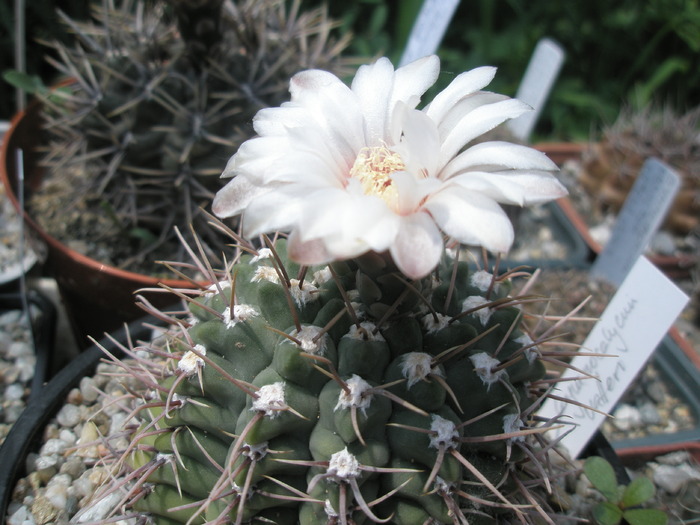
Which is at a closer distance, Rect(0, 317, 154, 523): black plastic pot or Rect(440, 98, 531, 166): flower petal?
Rect(440, 98, 531, 166): flower petal

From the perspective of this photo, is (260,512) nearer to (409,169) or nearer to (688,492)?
(409,169)

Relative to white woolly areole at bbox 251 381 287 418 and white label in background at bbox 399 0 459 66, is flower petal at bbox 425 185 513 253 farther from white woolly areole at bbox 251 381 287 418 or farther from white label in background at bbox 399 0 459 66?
white label in background at bbox 399 0 459 66

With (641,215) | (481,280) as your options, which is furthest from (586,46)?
(481,280)

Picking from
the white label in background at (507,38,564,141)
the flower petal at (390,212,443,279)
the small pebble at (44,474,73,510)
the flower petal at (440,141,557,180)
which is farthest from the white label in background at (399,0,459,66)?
the small pebble at (44,474,73,510)

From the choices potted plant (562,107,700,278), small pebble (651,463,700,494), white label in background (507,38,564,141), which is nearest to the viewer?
small pebble (651,463,700,494)

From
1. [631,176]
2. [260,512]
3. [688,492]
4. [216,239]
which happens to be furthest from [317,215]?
[631,176]

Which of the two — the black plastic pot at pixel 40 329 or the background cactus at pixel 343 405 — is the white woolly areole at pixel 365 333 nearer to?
the background cactus at pixel 343 405
